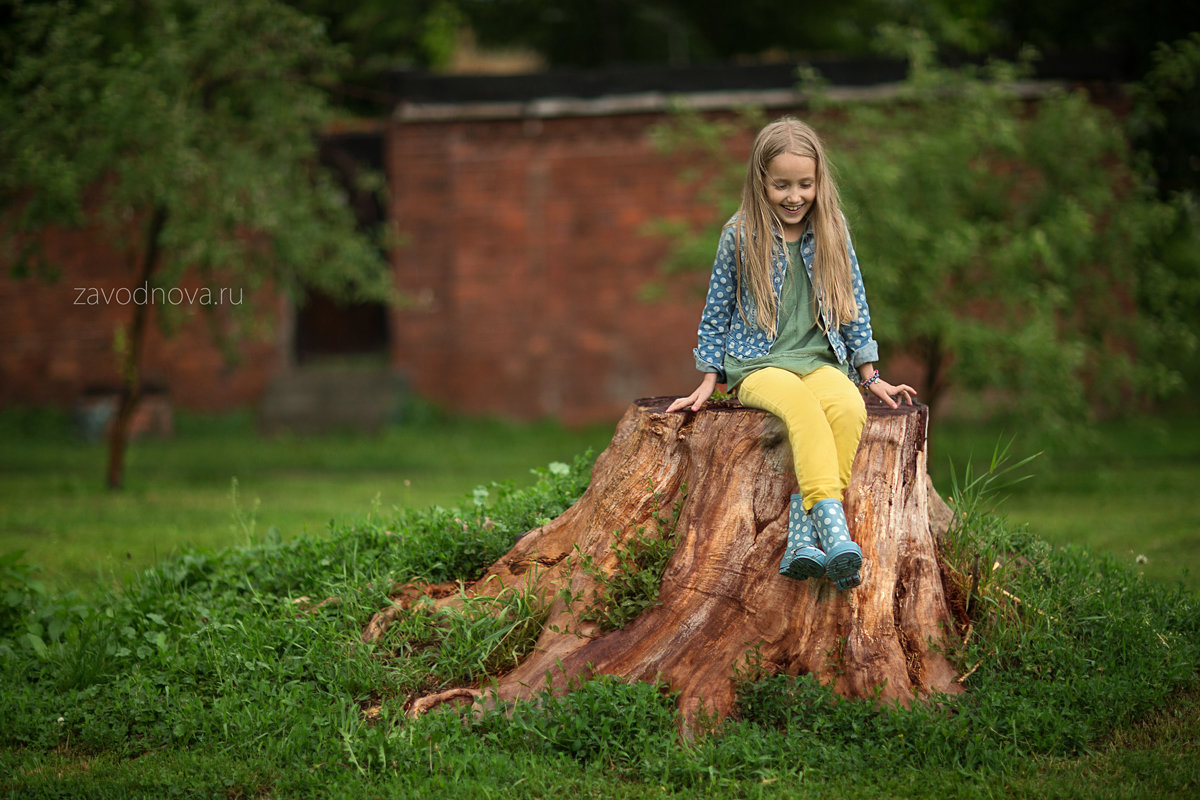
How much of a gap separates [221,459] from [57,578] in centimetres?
522

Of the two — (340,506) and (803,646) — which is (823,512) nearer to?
(803,646)

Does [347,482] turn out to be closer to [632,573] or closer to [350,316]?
[350,316]

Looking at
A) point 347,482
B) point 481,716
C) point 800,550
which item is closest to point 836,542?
point 800,550

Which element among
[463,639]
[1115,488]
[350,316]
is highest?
[350,316]

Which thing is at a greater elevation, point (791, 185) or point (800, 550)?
point (791, 185)

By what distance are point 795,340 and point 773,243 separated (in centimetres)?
38

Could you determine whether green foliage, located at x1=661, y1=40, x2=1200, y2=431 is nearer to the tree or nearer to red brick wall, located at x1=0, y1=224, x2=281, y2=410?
the tree

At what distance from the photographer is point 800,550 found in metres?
3.53

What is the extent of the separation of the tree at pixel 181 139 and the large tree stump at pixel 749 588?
5604 millimetres

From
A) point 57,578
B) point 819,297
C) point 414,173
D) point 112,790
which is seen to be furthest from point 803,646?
point 414,173

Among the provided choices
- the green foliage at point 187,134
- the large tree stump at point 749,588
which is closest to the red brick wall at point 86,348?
the green foliage at point 187,134

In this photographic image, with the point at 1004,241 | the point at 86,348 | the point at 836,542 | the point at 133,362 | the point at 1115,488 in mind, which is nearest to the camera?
the point at 836,542

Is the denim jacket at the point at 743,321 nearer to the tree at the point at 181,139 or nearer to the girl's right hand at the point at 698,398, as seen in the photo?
the girl's right hand at the point at 698,398

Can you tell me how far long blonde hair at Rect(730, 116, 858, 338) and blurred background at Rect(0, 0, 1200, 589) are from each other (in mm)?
1991
